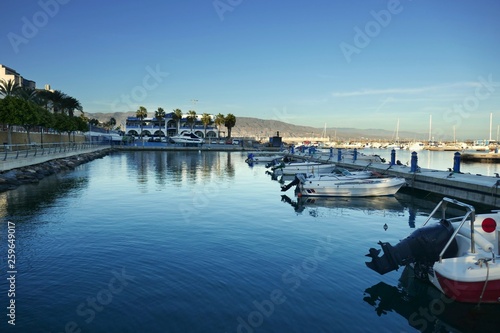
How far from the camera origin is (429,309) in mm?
9797

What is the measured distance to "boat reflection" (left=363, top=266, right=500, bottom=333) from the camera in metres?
8.84

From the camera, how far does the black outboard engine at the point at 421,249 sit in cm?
1101

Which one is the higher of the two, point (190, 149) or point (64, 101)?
point (64, 101)

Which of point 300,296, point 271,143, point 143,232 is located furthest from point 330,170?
point 271,143

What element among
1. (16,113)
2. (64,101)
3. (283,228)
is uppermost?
(64,101)

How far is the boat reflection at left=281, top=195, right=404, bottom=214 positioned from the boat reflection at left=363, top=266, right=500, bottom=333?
12910 millimetres

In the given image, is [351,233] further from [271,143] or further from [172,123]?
[172,123]

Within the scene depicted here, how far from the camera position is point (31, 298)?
9688 mm

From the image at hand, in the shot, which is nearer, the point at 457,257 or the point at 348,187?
the point at 457,257

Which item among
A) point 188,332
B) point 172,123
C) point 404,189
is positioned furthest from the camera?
point 172,123

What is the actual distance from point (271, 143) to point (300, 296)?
132294 millimetres

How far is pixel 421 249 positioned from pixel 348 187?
60.1 feet

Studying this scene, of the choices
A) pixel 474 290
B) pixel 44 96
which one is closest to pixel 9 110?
pixel 44 96

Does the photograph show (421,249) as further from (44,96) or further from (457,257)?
(44,96)
